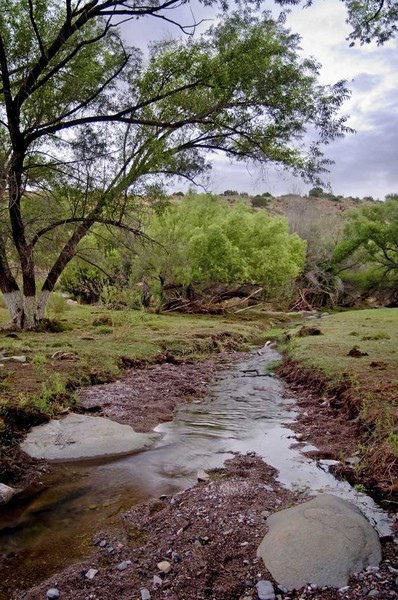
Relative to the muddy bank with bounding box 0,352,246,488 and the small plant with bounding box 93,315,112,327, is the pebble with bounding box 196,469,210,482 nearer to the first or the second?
the muddy bank with bounding box 0,352,246,488

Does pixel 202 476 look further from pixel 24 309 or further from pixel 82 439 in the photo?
pixel 24 309

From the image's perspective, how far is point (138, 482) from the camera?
6031 mm

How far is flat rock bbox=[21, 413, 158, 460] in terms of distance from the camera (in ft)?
22.6

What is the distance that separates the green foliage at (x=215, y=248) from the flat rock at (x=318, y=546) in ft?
79.2

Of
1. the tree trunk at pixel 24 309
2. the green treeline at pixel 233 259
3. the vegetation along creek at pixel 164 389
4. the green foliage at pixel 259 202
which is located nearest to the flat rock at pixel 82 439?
the vegetation along creek at pixel 164 389

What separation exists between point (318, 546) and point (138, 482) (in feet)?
9.02

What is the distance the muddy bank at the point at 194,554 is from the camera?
12.1ft

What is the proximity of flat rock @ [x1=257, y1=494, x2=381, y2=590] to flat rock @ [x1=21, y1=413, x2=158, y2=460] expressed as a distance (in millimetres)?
3190

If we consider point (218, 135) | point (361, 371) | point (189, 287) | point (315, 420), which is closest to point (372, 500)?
point (315, 420)

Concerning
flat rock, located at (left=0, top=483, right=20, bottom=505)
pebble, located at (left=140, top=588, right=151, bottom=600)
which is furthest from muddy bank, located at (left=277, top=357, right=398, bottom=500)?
flat rock, located at (left=0, top=483, right=20, bottom=505)

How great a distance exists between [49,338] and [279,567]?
12.9m

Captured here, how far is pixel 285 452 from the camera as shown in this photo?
709cm

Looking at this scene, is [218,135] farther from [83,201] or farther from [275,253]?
[275,253]

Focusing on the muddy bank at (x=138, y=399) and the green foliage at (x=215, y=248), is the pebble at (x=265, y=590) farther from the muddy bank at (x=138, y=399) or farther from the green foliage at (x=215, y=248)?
the green foliage at (x=215, y=248)
